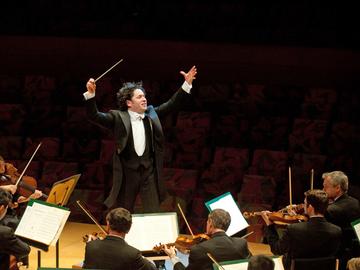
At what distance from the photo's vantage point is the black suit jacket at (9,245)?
13.4ft

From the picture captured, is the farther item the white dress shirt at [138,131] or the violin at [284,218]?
the white dress shirt at [138,131]

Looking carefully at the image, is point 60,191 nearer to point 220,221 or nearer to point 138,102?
point 138,102

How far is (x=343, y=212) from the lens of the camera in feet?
15.1

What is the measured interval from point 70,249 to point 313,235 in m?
2.54

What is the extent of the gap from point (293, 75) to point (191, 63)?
1.31 meters

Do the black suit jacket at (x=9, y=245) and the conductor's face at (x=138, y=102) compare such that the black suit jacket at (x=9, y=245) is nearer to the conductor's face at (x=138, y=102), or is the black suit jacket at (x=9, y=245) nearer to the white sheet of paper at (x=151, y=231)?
the white sheet of paper at (x=151, y=231)

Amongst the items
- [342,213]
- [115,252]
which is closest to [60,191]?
[115,252]

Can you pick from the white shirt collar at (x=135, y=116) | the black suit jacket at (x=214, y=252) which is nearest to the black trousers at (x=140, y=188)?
the white shirt collar at (x=135, y=116)

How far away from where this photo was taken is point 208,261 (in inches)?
147

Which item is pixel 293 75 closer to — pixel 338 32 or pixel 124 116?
pixel 338 32

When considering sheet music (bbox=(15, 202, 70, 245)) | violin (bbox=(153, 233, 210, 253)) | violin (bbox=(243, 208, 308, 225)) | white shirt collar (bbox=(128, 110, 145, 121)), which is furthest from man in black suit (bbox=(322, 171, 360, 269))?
A: sheet music (bbox=(15, 202, 70, 245))

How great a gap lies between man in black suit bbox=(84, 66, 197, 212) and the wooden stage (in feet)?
2.42

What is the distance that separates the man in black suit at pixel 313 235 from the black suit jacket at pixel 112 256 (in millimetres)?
1012

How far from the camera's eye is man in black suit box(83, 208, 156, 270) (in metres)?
3.62
